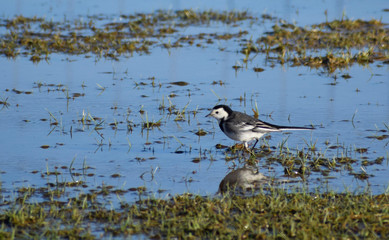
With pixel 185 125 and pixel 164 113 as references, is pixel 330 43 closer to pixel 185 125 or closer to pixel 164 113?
pixel 164 113

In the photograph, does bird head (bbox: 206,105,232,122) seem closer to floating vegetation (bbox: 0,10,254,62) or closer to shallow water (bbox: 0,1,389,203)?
shallow water (bbox: 0,1,389,203)

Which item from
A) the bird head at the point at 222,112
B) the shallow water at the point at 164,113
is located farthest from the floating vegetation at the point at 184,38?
the bird head at the point at 222,112

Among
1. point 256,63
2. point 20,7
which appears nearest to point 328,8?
point 256,63

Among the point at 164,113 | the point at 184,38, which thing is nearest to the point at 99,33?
the point at 184,38

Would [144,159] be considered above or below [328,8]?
below

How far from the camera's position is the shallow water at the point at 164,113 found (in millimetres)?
8648

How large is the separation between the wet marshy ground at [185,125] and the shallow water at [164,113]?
0.11ft

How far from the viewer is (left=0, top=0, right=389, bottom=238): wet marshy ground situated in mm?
7023

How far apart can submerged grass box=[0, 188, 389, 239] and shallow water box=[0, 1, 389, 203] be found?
54 cm

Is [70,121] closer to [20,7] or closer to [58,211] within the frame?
[58,211]

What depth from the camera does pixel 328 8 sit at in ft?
71.4

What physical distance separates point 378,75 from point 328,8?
7.91 metres

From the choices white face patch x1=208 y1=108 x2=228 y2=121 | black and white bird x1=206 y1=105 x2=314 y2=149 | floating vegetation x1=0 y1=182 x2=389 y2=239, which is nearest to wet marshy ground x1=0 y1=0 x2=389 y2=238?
floating vegetation x1=0 y1=182 x2=389 y2=239

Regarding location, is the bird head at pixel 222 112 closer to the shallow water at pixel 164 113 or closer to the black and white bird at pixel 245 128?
the black and white bird at pixel 245 128
